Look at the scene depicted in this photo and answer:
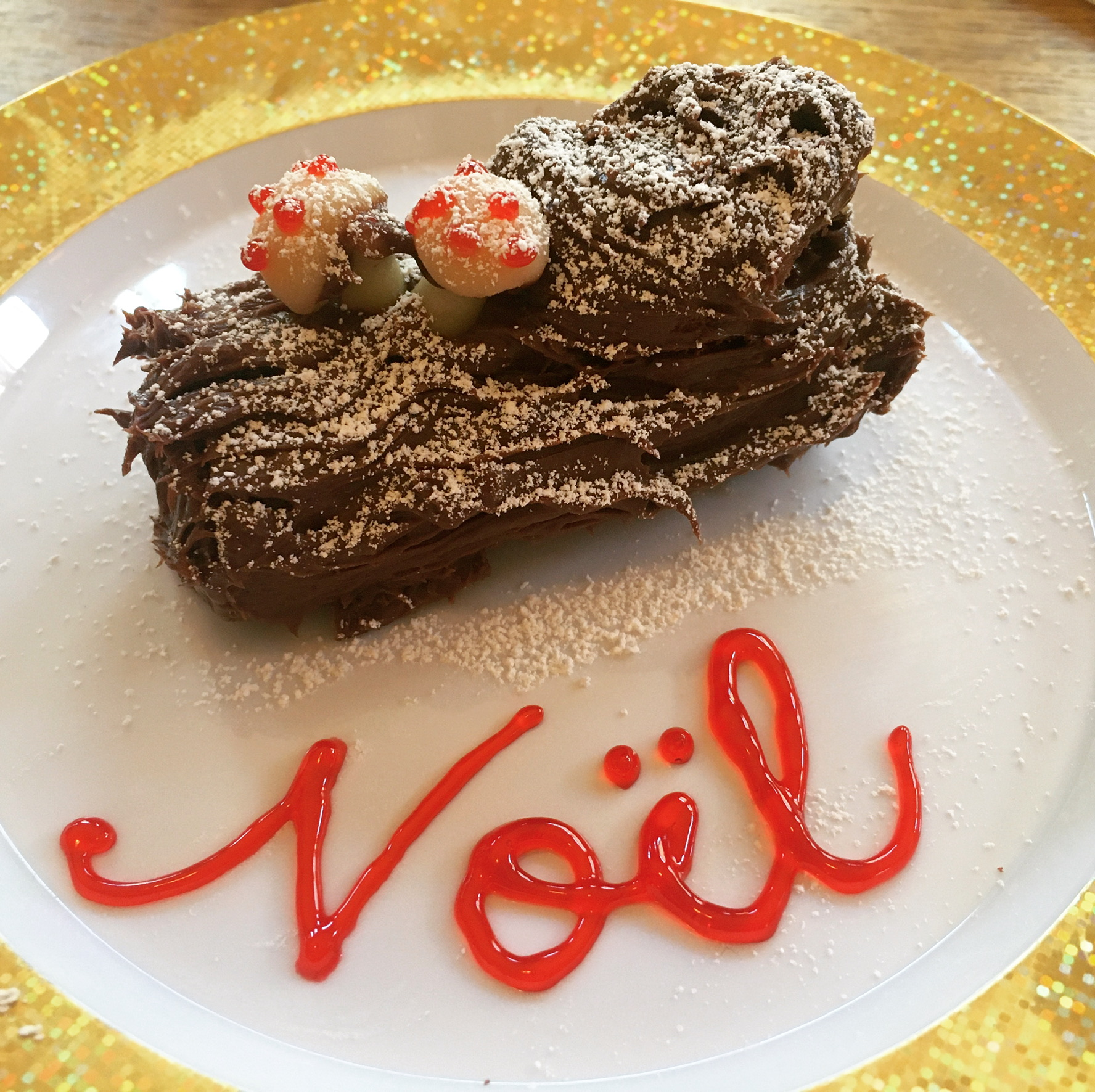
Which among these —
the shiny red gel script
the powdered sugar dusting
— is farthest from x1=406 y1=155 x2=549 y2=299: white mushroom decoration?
the shiny red gel script

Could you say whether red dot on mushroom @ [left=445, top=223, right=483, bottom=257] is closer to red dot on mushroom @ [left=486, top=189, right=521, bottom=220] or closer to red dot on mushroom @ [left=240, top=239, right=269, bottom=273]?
red dot on mushroom @ [left=486, top=189, right=521, bottom=220]

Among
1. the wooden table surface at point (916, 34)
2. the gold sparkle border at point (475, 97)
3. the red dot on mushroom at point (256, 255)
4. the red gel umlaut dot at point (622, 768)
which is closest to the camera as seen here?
the red dot on mushroom at point (256, 255)

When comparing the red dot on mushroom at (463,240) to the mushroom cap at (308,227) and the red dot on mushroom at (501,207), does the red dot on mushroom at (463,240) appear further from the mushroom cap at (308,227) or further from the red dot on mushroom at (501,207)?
the mushroom cap at (308,227)

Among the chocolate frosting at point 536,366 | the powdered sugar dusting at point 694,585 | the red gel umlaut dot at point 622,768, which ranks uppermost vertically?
the chocolate frosting at point 536,366

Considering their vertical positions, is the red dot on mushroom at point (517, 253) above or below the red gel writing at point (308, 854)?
above

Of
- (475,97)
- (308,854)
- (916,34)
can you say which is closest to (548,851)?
(308,854)

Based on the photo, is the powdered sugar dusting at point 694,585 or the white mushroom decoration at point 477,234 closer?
the white mushroom decoration at point 477,234

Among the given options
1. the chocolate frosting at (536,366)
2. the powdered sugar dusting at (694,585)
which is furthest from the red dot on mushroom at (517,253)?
the powdered sugar dusting at (694,585)
